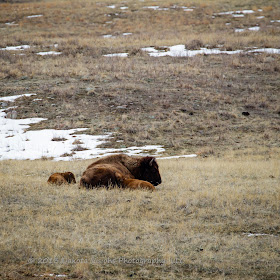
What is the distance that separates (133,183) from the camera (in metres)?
9.75

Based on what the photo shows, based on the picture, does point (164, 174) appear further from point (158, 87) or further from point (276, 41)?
point (276, 41)

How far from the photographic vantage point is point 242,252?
6.12 metres

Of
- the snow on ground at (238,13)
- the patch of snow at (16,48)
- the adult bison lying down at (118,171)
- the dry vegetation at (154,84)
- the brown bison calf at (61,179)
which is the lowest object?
the dry vegetation at (154,84)

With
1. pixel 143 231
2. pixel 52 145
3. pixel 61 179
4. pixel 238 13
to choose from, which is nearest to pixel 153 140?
pixel 52 145

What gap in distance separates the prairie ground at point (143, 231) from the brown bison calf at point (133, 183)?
1.24 feet

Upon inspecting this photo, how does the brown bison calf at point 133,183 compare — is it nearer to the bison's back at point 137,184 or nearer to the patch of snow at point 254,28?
the bison's back at point 137,184

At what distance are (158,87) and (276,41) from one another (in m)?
15.3

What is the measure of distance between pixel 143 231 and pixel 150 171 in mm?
3392

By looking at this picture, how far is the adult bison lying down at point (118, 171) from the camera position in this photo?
31.8ft

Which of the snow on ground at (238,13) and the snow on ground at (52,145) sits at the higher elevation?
the snow on ground at (238,13)

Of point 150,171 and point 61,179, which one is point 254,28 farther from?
point 61,179

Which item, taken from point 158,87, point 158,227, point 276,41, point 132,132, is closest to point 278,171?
point 158,227

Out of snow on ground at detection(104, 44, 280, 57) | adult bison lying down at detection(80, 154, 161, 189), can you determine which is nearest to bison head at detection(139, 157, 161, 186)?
adult bison lying down at detection(80, 154, 161, 189)

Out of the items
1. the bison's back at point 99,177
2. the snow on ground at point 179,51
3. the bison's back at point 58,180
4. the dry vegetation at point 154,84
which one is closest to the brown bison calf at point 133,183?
the bison's back at point 99,177
